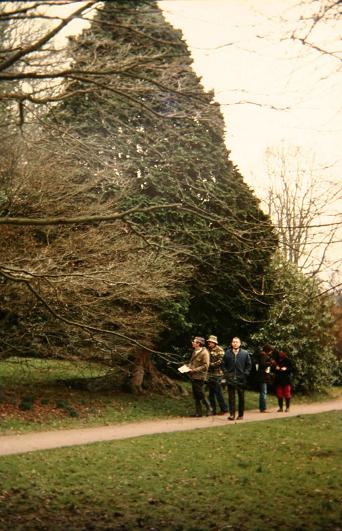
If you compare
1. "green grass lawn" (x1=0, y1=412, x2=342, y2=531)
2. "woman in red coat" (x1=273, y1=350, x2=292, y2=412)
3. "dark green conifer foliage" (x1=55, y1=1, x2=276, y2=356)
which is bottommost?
"green grass lawn" (x1=0, y1=412, x2=342, y2=531)

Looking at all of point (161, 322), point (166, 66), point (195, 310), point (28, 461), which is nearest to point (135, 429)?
point (161, 322)

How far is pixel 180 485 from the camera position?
856 cm

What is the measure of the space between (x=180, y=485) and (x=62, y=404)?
28.0 ft

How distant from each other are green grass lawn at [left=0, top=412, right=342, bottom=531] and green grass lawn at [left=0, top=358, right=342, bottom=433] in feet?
12.0

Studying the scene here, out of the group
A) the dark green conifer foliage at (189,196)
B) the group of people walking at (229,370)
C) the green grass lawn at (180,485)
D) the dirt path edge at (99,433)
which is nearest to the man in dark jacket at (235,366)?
the group of people walking at (229,370)

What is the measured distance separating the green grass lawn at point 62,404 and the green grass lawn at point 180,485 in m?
3.66

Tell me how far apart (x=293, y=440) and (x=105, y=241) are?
631cm

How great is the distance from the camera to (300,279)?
25.0 meters

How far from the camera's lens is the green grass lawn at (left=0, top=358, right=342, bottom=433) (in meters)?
15.2

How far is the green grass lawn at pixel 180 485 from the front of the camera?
6.85 metres

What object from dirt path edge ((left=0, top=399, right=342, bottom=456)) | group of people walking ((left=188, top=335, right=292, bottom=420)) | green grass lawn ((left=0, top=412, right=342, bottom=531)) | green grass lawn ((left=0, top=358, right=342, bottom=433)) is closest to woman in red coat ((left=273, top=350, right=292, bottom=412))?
group of people walking ((left=188, top=335, right=292, bottom=420))

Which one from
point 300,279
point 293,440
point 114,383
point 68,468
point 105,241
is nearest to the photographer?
point 68,468

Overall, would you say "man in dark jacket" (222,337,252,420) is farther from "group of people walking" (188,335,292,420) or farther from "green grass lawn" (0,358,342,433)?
"green grass lawn" (0,358,342,433)

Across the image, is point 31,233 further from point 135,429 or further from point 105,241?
point 135,429
